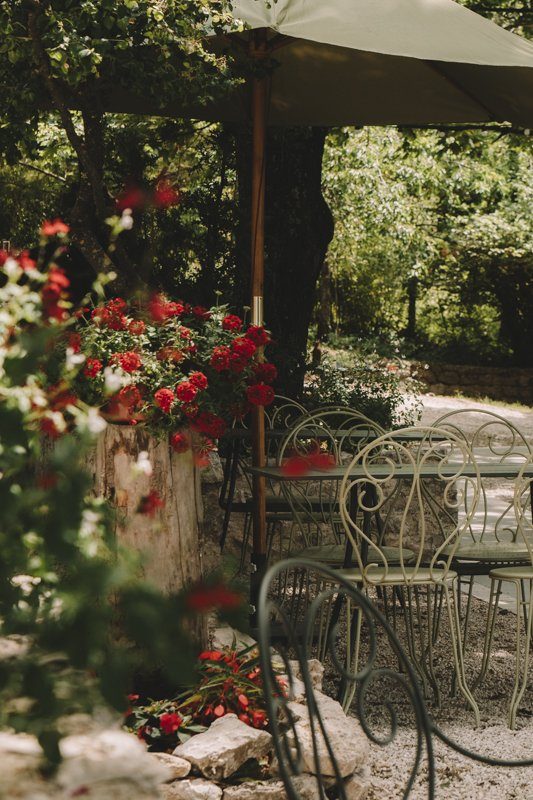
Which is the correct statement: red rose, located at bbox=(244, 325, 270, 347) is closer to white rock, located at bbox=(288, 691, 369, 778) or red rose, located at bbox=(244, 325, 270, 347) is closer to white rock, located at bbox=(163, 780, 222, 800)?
white rock, located at bbox=(288, 691, 369, 778)

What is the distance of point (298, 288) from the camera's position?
780 centimetres

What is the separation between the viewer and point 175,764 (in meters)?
2.71

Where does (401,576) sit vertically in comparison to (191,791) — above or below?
above

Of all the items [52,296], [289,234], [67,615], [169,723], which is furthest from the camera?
[289,234]

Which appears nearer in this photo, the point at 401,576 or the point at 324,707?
the point at 324,707

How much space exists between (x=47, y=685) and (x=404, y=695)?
3325 mm

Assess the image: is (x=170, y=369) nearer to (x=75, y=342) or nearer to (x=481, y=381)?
(x=75, y=342)

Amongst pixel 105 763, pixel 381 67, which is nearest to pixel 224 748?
pixel 105 763

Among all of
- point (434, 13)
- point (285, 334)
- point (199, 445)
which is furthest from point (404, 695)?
point (285, 334)

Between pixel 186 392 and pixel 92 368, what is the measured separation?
324 millimetres

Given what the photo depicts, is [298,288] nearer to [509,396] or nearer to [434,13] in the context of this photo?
[434,13]

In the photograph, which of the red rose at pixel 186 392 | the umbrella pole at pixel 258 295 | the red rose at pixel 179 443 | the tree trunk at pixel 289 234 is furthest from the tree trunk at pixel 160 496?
the tree trunk at pixel 289 234

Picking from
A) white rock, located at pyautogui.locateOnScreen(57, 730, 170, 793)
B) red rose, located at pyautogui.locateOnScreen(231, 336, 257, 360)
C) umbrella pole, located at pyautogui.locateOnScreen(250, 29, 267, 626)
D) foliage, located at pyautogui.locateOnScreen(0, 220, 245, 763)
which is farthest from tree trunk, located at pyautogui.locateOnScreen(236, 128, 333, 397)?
foliage, located at pyautogui.locateOnScreen(0, 220, 245, 763)

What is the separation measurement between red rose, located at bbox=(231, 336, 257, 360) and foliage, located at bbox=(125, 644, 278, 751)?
3.67 feet
